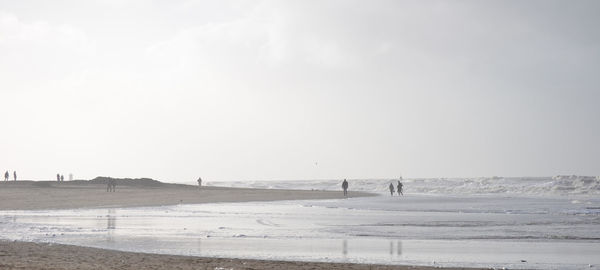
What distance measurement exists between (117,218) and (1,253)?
14.0 meters

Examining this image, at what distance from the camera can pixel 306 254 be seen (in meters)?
15.8

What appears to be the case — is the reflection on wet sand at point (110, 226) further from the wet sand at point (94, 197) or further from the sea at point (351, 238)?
the wet sand at point (94, 197)

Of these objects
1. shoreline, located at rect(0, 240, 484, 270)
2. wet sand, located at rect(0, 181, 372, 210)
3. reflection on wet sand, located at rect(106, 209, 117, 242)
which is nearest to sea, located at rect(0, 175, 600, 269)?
reflection on wet sand, located at rect(106, 209, 117, 242)

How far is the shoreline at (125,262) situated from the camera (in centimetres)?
1324

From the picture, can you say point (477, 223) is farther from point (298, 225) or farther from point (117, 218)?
point (117, 218)

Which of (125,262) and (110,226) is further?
(110,226)

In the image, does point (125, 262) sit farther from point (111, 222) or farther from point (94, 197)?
point (94, 197)

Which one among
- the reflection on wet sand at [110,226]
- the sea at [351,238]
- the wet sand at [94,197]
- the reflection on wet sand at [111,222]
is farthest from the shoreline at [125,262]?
the wet sand at [94,197]

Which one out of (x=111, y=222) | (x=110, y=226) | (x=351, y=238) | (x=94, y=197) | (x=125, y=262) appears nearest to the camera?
(x=125, y=262)

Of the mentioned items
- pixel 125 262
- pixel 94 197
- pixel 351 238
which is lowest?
pixel 351 238

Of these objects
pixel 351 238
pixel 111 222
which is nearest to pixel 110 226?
pixel 111 222

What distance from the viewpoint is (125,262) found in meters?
14.1

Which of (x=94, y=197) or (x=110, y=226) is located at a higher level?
(x=94, y=197)

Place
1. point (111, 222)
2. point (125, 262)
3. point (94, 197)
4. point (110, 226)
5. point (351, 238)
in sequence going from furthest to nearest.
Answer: point (94, 197) → point (111, 222) → point (110, 226) → point (351, 238) → point (125, 262)
